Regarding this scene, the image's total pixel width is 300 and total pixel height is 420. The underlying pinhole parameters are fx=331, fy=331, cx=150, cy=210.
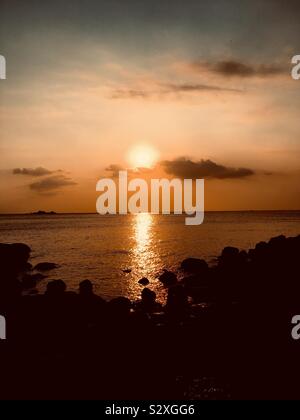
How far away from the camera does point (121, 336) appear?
48.1 ft

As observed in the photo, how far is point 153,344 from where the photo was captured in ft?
46.8

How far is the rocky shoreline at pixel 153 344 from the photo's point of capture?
1135cm

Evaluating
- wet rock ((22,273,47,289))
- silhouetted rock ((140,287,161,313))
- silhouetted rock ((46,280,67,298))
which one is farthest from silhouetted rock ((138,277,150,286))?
wet rock ((22,273,47,289))

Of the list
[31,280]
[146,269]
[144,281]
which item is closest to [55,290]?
[31,280]

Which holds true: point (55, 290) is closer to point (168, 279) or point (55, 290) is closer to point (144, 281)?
point (144, 281)

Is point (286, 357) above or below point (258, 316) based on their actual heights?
below

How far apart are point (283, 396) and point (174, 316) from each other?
7.60 meters

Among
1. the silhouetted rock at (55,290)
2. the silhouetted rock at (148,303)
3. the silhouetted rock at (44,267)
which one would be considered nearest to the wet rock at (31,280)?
the silhouetted rock at (44,267)

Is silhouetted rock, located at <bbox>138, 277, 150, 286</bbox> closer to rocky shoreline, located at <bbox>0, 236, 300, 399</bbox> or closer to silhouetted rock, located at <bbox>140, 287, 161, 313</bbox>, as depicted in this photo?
rocky shoreline, located at <bbox>0, 236, 300, 399</bbox>

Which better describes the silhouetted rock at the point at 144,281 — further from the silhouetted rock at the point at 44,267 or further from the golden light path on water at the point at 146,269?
the silhouetted rock at the point at 44,267

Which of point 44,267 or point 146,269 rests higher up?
point 44,267

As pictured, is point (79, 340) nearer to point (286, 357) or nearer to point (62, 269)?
point (286, 357)
